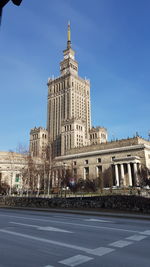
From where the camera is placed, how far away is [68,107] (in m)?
147

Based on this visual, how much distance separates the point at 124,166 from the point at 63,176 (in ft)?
80.1

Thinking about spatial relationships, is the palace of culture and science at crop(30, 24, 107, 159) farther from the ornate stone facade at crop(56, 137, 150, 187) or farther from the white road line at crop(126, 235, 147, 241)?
the white road line at crop(126, 235, 147, 241)

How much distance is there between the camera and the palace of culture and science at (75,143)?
3361 inches

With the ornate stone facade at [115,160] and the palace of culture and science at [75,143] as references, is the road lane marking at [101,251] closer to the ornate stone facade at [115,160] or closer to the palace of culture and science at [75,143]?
the palace of culture and science at [75,143]

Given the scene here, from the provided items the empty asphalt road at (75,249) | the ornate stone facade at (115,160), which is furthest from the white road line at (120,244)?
the ornate stone facade at (115,160)

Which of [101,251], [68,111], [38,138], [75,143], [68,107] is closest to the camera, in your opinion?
[101,251]

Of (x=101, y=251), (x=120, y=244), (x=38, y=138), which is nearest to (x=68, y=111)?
(x=38, y=138)

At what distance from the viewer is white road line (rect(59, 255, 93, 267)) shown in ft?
20.4

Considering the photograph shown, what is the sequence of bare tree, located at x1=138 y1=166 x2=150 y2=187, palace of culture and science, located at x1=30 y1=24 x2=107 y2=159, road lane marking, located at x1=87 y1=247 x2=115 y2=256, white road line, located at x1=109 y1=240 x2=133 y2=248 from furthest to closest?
palace of culture and science, located at x1=30 y1=24 x2=107 y2=159 < bare tree, located at x1=138 y1=166 x2=150 y2=187 < white road line, located at x1=109 y1=240 x2=133 y2=248 < road lane marking, located at x1=87 y1=247 x2=115 y2=256

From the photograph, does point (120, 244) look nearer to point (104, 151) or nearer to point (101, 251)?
point (101, 251)

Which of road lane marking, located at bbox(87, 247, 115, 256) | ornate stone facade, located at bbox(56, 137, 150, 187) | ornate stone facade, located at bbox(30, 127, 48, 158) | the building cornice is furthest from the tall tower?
road lane marking, located at bbox(87, 247, 115, 256)

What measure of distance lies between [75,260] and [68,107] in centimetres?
14158

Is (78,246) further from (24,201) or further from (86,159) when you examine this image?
(86,159)

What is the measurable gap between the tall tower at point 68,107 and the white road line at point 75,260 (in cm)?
12149
